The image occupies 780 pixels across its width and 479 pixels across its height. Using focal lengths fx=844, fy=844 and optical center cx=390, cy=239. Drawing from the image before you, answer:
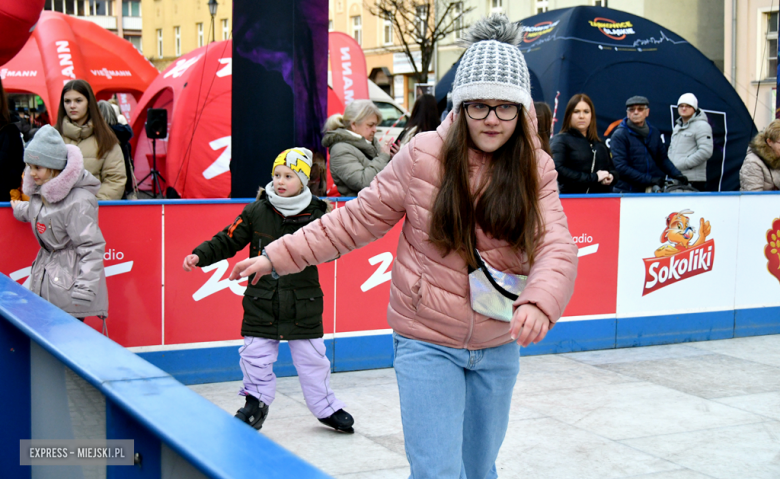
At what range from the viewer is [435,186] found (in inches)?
108

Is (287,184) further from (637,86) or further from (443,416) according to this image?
(637,86)

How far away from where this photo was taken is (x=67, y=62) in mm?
18766

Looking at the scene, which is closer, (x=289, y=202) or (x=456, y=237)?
(x=456, y=237)

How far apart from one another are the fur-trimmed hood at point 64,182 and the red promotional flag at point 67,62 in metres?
14.2

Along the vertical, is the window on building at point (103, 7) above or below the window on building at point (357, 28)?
above

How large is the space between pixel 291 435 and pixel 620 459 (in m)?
1.87

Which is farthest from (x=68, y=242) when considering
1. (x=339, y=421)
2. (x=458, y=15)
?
(x=458, y=15)

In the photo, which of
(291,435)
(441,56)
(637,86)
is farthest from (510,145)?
(441,56)

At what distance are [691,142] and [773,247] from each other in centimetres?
226

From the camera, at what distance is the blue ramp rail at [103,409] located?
1.48 m

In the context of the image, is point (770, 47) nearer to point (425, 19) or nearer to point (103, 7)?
point (425, 19)

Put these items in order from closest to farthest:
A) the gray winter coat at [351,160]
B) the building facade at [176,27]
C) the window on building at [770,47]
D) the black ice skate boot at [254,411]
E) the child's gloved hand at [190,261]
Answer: the child's gloved hand at [190,261] < the black ice skate boot at [254,411] < the gray winter coat at [351,160] < the window on building at [770,47] < the building facade at [176,27]

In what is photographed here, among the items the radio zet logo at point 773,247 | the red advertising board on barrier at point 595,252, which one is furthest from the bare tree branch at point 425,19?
the red advertising board on barrier at point 595,252

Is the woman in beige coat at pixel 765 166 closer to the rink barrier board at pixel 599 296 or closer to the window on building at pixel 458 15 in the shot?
the rink barrier board at pixel 599 296
